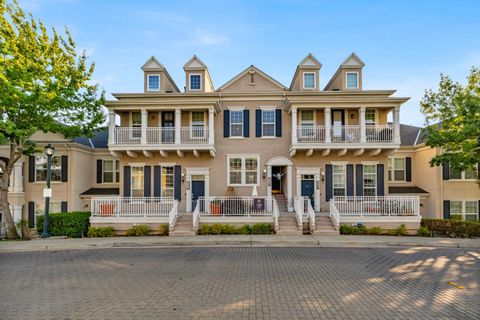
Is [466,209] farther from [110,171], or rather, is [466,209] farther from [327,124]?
[110,171]

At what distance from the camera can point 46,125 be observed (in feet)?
43.7

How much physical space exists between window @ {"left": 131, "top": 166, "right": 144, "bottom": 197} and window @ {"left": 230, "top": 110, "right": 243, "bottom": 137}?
596 centimetres

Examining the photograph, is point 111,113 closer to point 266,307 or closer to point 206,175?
point 206,175

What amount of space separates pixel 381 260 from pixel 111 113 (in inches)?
590

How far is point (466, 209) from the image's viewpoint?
56.7ft

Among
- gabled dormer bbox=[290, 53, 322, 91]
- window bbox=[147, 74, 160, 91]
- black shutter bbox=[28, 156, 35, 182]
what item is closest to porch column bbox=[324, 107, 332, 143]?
gabled dormer bbox=[290, 53, 322, 91]

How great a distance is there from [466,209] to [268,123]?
1357 cm

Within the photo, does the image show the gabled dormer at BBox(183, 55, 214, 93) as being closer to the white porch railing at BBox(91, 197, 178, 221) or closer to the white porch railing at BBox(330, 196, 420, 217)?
the white porch railing at BBox(91, 197, 178, 221)

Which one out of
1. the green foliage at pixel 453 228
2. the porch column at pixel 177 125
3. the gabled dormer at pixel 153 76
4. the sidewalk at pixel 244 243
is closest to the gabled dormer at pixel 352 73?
the green foliage at pixel 453 228

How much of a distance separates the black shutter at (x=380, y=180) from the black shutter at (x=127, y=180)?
1464 centimetres

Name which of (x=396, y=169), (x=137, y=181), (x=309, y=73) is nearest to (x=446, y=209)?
(x=396, y=169)

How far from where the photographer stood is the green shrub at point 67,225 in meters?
13.7

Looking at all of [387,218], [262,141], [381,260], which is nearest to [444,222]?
[387,218]

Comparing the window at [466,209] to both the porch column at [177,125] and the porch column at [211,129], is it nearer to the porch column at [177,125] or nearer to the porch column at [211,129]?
the porch column at [211,129]
